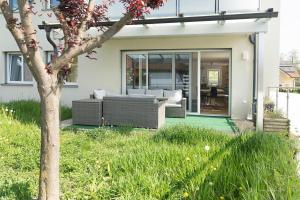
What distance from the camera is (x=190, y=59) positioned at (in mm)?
12312

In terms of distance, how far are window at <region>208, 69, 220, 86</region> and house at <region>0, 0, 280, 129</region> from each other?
39 millimetres

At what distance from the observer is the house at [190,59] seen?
A: 9984mm

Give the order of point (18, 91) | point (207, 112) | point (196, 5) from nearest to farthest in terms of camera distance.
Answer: point (196, 5), point (207, 112), point (18, 91)

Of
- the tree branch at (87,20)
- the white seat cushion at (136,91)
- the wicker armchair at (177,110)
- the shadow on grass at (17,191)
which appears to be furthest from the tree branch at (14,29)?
the white seat cushion at (136,91)

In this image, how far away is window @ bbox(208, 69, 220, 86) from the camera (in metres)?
12.0

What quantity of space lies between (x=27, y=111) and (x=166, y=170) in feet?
25.2

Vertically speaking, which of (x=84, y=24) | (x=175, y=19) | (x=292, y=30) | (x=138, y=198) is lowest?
(x=138, y=198)

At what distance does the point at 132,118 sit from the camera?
939 cm

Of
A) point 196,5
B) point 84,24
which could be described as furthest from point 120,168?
point 196,5

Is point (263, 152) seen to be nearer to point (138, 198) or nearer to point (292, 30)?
point (138, 198)

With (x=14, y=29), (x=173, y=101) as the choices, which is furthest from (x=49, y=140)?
(x=173, y=101)

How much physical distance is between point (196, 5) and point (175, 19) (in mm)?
1030

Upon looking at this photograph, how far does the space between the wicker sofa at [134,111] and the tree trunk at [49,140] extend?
6003mm

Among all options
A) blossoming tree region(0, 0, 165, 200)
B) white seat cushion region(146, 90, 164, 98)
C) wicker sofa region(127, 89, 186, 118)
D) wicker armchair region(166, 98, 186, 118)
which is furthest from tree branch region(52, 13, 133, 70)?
white seat cushion region(146, 90, 164, 98)
